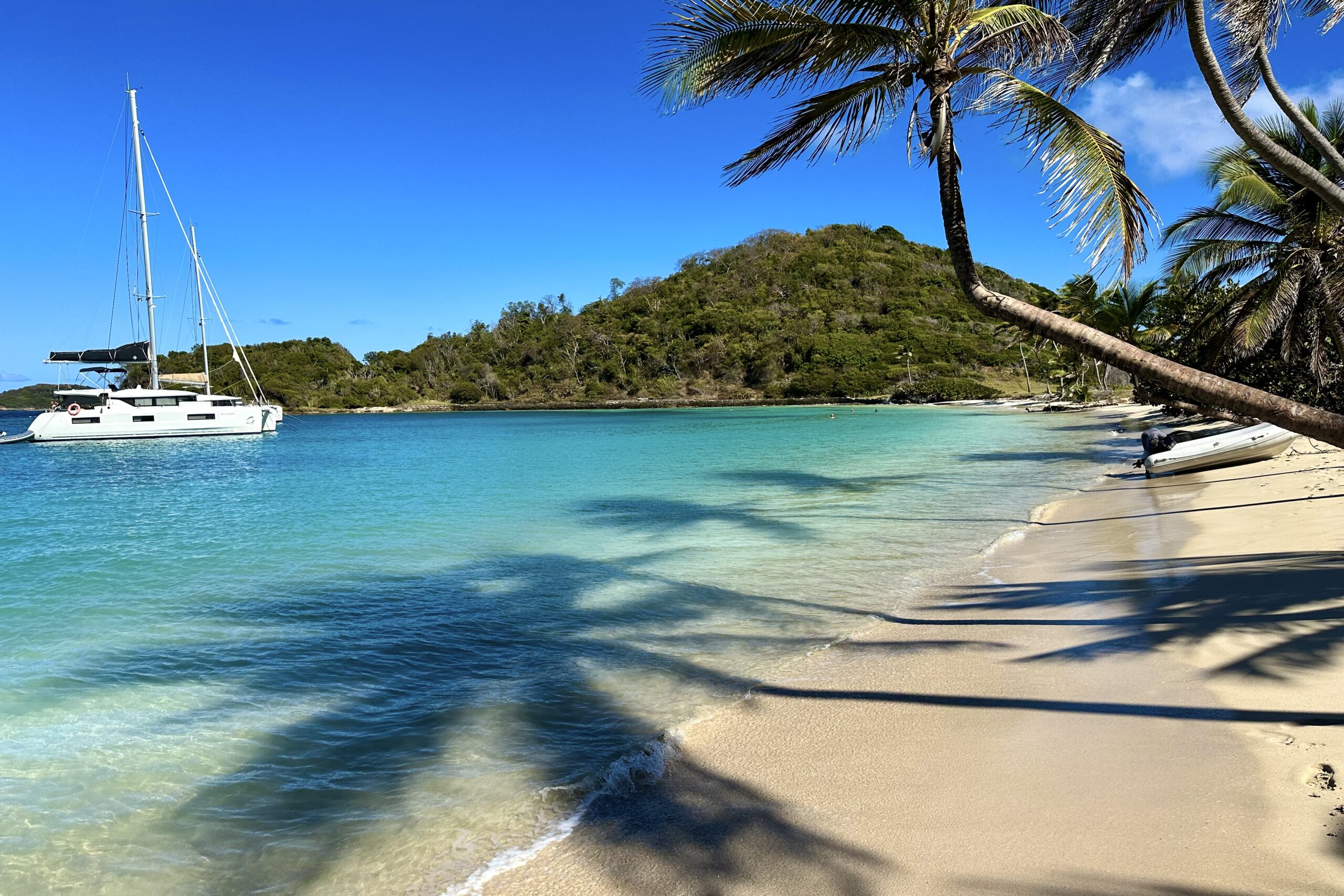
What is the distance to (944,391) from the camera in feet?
265

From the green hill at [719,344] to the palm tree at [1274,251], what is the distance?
74627 millimetres

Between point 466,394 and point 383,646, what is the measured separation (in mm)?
117650

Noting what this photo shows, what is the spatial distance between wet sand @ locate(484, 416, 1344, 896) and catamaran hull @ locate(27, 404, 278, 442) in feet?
141

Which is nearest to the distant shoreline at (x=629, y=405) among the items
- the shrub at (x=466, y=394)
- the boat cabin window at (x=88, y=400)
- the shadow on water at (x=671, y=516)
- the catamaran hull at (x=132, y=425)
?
the shrub at (x=466, y=394)

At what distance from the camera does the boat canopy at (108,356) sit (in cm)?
3784

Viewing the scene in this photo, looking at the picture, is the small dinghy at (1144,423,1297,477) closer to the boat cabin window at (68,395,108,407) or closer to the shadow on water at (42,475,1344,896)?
the shadow on water at (42,475,1344,896)

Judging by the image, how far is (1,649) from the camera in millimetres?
6633

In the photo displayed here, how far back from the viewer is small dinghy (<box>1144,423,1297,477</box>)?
44.2ft

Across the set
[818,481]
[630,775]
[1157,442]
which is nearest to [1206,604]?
[630,775]

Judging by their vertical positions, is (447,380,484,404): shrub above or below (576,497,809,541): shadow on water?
above

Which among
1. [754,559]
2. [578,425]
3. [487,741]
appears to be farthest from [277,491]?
[578,425]

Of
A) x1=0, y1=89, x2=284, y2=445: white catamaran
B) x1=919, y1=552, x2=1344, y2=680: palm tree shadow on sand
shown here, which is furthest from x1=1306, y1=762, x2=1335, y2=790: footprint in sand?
x1=0, y1=89, x2=284, y2=445: white catamaran

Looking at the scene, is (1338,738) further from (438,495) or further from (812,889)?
(438,495)

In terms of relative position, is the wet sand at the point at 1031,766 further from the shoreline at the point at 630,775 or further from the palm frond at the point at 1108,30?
the palm frond at the point at 1108,30
